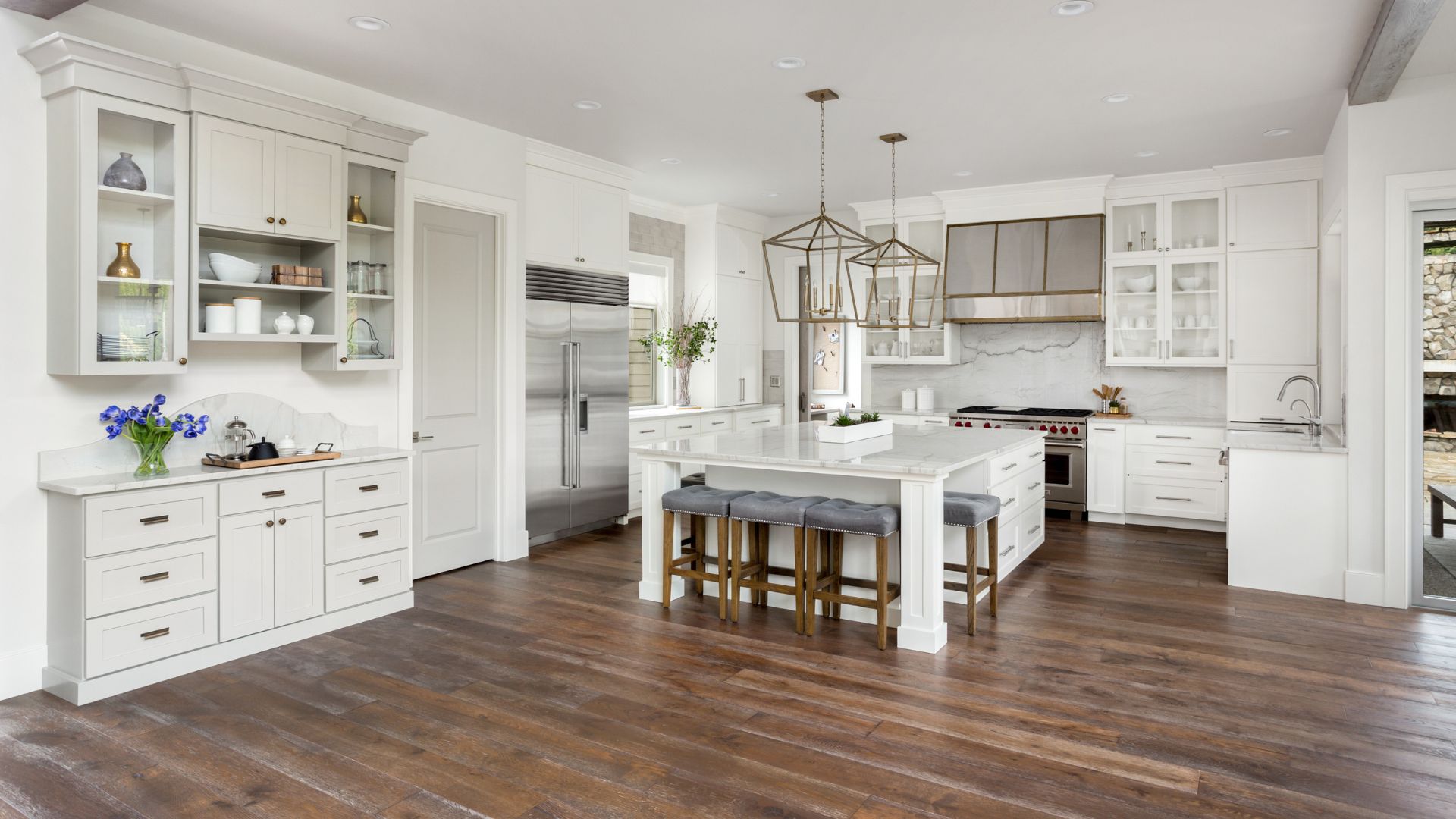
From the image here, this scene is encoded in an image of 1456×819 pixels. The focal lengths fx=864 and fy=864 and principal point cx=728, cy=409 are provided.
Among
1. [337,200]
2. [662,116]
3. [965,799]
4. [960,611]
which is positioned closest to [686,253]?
[662,116]

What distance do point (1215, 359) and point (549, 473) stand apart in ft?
16.7

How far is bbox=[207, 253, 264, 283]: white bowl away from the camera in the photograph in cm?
A: 379

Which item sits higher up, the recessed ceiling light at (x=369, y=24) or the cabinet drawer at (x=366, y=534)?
the recessed ceiling light at (x=369, y=24)

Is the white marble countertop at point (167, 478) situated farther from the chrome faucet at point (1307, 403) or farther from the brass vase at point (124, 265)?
the chrome faucet at point (1307, 403)

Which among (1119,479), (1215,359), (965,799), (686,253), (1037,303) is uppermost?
(686,253)

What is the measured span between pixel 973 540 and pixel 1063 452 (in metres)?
3.24

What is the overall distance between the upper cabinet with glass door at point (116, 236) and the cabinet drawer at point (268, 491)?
1.79 feet

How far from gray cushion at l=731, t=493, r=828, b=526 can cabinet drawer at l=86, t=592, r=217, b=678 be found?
2.30m

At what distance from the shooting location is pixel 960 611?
4.38 meters

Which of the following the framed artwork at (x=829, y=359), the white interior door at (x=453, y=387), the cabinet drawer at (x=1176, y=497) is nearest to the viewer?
the white interior door at (x=453, y=387)

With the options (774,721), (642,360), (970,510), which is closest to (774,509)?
(970,510)

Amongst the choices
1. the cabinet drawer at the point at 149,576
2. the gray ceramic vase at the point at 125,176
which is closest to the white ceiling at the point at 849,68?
the gray ceramic vase at the point at 125,176

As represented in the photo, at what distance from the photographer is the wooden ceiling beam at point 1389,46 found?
3.40m

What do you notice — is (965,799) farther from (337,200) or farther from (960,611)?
(337,200)
